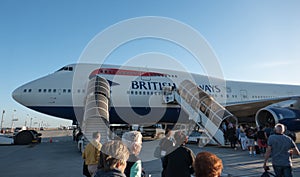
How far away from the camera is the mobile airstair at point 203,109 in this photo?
1144cm

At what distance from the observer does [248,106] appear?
1466cm

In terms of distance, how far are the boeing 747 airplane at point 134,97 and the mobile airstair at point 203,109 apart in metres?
1.11

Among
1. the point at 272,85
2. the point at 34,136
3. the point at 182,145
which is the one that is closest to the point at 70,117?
the point at 34,136

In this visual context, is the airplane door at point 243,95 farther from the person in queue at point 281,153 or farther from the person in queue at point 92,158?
the person in queue at point 92,158

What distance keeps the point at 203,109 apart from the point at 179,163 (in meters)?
9.61

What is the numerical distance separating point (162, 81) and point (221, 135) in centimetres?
593

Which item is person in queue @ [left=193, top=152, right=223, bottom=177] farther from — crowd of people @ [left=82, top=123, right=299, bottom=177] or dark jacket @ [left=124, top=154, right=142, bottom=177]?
dark jacket @ [left=124, top=154, right=142, bottom=177]

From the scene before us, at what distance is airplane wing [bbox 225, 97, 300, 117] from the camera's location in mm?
13774

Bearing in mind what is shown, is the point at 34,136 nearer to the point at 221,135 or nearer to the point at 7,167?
the point at 7,167

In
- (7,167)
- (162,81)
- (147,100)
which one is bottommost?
(7,167)

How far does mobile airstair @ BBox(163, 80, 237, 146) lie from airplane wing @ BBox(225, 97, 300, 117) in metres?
1.93

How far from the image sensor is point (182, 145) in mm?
3203

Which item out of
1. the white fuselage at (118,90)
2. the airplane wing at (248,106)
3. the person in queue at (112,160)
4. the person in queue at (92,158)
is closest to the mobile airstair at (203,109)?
the white fuselage at (118,90)

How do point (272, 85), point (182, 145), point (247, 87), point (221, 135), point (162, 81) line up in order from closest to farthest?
1. point (182, 145)
2. point (221, 135)
3. point (162, 81)
4. point (247, 87)
5. point (272, 85)
